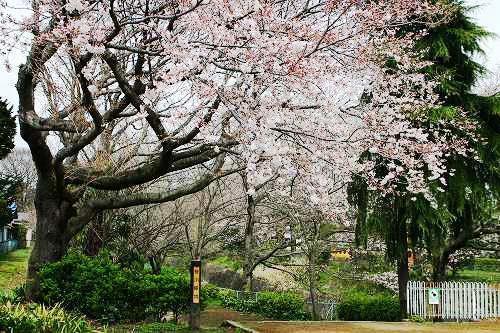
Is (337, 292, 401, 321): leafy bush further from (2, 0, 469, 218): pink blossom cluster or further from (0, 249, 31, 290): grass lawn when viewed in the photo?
(0, 249, 31, 290): grass lawn

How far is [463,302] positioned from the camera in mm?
14219

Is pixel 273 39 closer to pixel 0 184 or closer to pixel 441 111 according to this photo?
pixel 441 111

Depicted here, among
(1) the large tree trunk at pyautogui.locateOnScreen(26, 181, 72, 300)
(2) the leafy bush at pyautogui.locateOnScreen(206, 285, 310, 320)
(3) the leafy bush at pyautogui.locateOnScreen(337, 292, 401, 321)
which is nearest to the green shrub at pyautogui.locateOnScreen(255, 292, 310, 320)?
(2) the leafy bush at pyautogui.locateOnScreen(206, 285, 310, 320)

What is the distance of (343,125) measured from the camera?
1012cm

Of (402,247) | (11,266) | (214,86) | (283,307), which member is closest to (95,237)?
(283,307)

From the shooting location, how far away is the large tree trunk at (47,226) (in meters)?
10.6

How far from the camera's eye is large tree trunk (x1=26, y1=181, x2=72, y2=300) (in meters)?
10.6

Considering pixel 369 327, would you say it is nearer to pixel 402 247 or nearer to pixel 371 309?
pixel 371 309

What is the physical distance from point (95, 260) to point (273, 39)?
20.8 feet

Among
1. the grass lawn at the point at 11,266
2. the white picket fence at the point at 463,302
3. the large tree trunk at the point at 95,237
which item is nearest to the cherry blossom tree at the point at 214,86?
the large tree trunk at the point at 95,237

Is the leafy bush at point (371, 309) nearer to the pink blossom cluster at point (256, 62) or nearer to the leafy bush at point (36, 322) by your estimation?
the pink blossom cluster at point (256, 62)

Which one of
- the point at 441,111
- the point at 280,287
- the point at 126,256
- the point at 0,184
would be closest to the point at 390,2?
the point at 441,111

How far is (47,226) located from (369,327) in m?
7.09

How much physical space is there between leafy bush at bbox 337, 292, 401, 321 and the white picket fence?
19.0 inches
